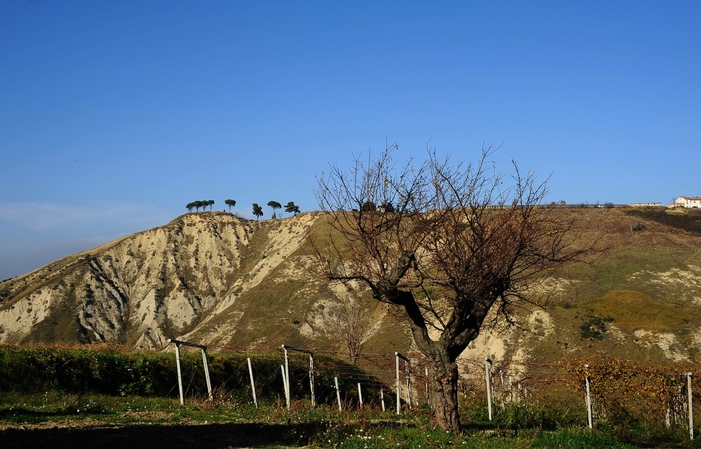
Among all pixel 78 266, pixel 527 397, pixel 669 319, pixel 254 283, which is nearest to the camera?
pixel 527 397

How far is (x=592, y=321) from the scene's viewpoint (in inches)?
2151

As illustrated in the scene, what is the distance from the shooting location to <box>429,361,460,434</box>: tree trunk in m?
13.2

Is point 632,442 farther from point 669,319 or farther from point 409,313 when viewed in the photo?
point 669,319

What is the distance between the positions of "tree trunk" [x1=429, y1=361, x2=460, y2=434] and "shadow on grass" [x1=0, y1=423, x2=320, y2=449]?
2.79m

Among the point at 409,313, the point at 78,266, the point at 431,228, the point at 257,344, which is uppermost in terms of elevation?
the point at 78,266

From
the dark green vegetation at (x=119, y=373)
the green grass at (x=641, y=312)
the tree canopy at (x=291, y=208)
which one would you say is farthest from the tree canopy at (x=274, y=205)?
the dark green vegetation at (x=119, y=373)

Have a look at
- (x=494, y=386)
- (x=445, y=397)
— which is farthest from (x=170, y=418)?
(x=494, y=386)

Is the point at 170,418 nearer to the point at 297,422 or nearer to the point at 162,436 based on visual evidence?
the point at 162,436

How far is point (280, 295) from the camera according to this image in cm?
8788

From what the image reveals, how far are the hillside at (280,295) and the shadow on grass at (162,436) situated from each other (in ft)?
98.5

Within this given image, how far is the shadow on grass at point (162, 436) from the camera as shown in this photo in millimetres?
10055

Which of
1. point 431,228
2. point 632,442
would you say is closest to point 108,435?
point 431,228

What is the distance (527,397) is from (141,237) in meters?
109

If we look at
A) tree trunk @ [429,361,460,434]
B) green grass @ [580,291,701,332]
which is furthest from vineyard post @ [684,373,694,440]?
green grass @ [580,291,701,332]
